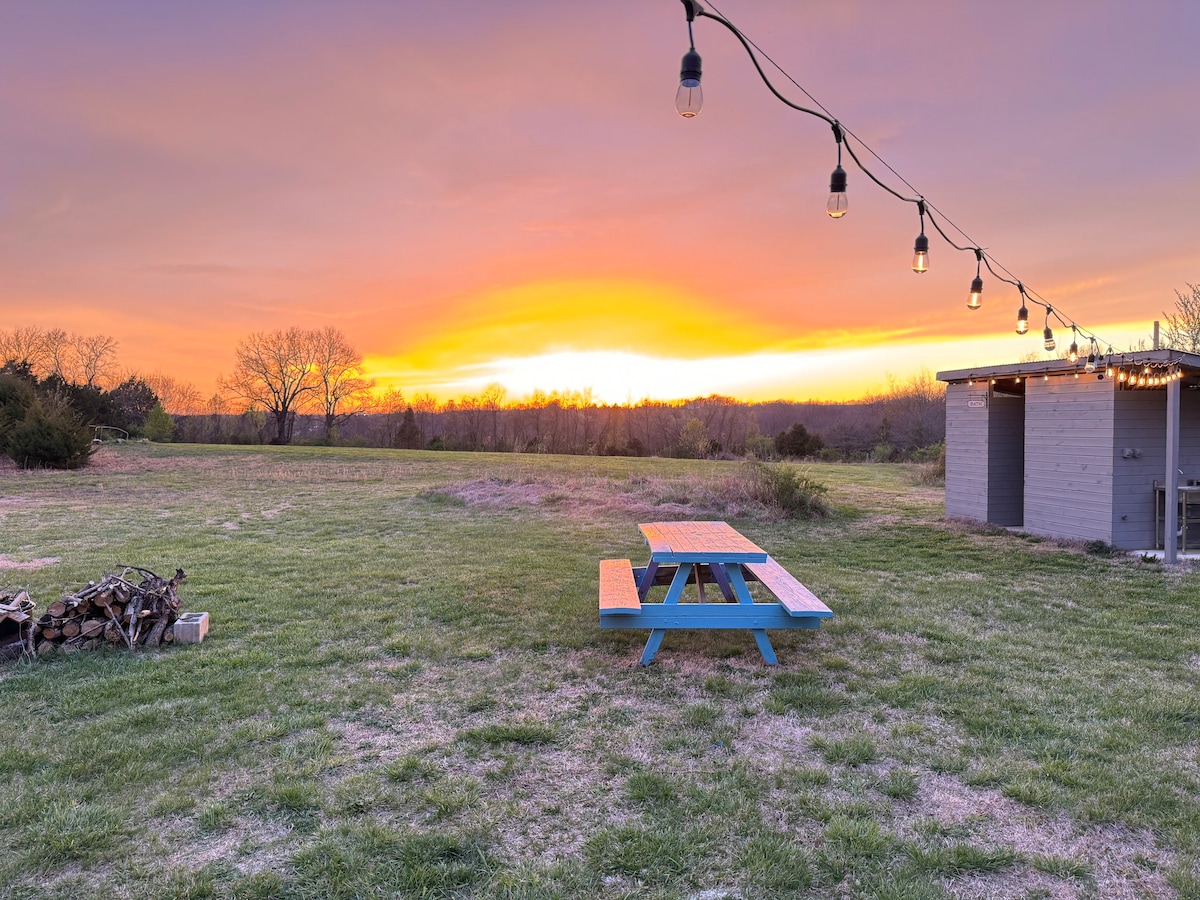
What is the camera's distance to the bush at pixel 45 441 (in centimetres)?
1669

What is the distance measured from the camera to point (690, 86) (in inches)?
107

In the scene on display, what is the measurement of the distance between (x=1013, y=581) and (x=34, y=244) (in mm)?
20531

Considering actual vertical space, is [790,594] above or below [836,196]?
below

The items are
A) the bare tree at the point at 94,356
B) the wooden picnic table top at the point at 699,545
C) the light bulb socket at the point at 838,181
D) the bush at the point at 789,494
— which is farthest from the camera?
the bare tree at the point at 94,356

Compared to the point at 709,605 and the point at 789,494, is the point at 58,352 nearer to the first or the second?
the point at 789,494

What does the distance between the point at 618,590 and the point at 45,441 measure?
20.3 m

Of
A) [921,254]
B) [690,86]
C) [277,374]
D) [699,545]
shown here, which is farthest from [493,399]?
[690,86]

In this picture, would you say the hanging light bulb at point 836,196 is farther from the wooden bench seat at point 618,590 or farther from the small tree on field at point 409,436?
the small tree on field at point 409,436

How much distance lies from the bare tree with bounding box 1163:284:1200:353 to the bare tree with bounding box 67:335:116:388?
5290cm

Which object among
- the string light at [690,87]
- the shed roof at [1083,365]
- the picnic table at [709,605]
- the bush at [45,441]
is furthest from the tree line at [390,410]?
the string light at [690,87]

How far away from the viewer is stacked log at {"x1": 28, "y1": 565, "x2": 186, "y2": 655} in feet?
13.0

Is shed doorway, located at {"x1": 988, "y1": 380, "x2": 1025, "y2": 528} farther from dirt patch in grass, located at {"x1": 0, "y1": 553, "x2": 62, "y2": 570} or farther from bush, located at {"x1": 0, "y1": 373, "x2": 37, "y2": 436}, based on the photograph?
bush, located at {"x1": 0, "y1": 373, "x2": 37, "y2": 436}

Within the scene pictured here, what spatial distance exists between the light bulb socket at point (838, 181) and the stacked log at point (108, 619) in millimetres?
5199

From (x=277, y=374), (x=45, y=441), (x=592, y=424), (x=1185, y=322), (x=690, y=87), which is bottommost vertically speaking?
(x=45, y=441)
